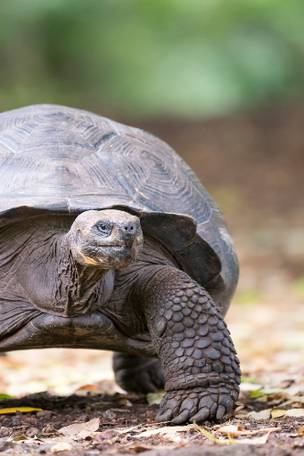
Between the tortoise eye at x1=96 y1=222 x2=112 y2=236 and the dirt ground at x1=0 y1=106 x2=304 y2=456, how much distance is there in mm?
793

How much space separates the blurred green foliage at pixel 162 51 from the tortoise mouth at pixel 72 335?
16.6m

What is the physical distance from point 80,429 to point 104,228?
33.8 inches

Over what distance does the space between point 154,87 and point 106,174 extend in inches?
778

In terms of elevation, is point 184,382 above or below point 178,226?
below

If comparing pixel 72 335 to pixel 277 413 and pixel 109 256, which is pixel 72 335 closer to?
pixel 109 256

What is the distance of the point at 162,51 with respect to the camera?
23406 mm

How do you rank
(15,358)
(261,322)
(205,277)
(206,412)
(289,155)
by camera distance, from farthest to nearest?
(289,155) → (261,322) → (15,358) → (205,277) → (206,412)

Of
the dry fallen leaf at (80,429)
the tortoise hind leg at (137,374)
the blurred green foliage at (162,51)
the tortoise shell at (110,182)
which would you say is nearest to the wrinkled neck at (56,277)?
the tortoise shell at (110,182)

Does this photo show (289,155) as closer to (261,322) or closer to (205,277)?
(261,322)

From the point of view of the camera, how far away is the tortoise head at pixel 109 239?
3924 mm

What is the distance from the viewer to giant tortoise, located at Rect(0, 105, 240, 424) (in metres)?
4.34

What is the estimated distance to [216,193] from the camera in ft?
52.6

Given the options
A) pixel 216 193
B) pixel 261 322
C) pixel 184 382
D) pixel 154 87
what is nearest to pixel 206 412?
pixel 184 382

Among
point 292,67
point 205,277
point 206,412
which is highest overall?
point 292,67
